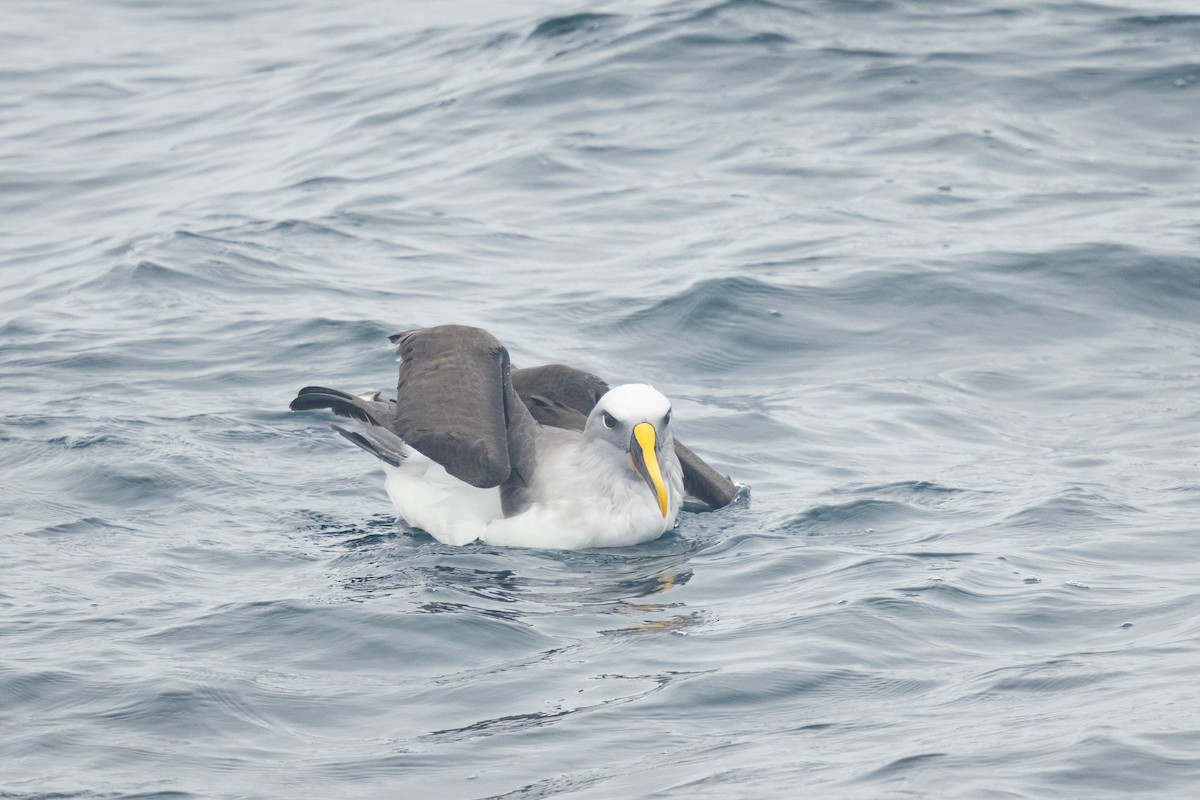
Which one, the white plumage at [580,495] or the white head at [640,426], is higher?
the white head at [640,426]

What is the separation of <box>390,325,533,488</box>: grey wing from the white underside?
9.7 inches

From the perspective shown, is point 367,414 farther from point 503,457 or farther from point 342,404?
point 503,457

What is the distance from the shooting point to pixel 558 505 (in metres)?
9.48

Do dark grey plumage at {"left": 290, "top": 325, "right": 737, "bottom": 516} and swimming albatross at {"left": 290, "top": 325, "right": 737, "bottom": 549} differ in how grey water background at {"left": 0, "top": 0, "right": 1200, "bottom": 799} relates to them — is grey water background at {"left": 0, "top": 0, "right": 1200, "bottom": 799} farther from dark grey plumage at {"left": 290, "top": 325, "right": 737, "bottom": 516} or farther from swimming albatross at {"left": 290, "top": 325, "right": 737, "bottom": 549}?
dark grey plumage at {"left": 290, "top": 325, "right": 737, "bottom": 516}

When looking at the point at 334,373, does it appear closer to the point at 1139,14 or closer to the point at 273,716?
the point at 273,716

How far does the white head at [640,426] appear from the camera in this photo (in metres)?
9.23

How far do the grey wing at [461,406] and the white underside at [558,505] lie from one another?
0.25m

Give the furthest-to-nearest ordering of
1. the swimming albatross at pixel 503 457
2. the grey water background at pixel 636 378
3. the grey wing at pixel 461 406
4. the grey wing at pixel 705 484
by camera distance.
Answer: the grey wing at pixel 705 484
the swimming albatross at pixel 503 457
the grey wing at pixel 461 406
the grey water background at pixel 636 378

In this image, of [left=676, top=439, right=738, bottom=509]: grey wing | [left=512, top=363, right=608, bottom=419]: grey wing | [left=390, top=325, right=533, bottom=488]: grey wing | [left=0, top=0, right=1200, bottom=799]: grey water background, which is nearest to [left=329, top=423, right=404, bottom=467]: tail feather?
[left=390, top=325, right=533, bottom=488]: grey wing

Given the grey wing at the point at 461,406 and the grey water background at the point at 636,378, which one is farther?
the grey wing at the point at 461,406

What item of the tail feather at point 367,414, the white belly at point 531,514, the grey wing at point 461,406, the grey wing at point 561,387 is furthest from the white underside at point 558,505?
the grey wing at point 561,387

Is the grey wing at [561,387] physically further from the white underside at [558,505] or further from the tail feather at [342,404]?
the tail feather at [342,404]

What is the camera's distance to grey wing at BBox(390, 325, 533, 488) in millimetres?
9117

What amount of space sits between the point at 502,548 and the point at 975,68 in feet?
37.1
